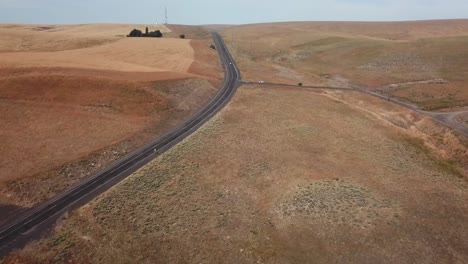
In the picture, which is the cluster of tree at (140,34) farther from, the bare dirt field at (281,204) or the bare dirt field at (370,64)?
the bare dirt field at (281,204)

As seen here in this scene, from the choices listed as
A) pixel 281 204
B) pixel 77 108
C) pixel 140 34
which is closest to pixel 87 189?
pixel 281 204

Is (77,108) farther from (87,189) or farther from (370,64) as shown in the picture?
(370,64)

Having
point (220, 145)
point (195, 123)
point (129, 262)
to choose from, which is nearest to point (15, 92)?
point (195, 123)

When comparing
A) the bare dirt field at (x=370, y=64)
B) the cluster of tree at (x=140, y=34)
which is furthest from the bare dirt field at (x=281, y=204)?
the cluster of tree at (x=140, y=34)

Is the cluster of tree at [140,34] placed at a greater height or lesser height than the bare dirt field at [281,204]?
greater

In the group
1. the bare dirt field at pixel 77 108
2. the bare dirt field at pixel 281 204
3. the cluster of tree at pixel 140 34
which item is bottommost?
the bare dirt field at pixel 281 204

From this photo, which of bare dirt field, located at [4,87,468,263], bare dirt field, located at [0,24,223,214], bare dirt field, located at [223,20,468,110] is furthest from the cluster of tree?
bare dirt field, located at [4,87,468,263]

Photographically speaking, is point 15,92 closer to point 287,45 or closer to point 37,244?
point 37,244

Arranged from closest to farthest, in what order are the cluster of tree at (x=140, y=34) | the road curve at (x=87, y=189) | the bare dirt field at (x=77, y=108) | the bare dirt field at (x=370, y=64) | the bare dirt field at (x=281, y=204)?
the bare dirt field at (x=281, y=204)
the road curve at (x=87, y=189)
the bare dirt field at (x=77, y=108)
the bare dirt field at (x=370, y=64)
the cluster of tree at (x=140, y=34)
